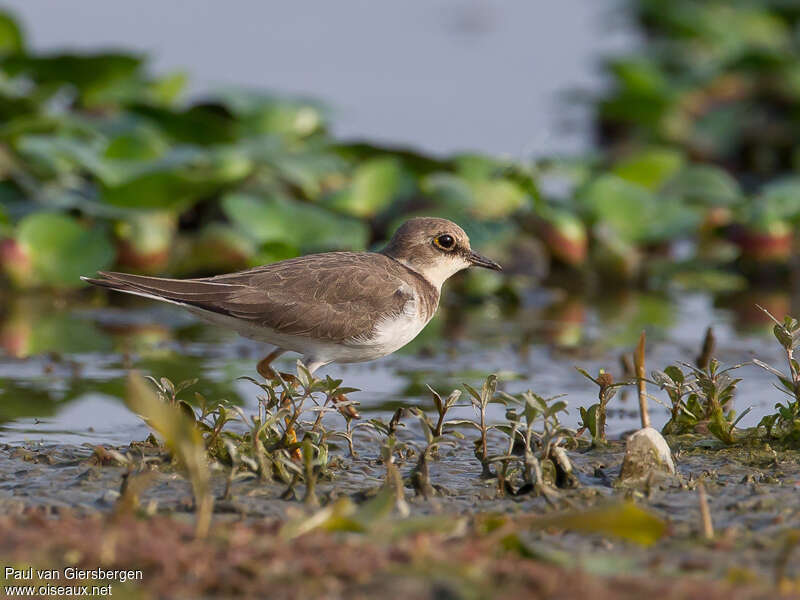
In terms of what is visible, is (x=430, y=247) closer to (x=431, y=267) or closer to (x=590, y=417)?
(x=431, y=267)

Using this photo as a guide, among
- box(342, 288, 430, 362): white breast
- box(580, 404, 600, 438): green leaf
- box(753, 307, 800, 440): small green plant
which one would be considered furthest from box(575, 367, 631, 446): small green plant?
box(342, 288, 430, 362): white breast

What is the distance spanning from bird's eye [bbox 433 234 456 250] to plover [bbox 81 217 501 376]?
1.46 feet

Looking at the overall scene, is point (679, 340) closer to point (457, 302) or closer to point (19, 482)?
point (457, 302)

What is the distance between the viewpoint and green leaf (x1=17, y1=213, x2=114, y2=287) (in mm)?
9203

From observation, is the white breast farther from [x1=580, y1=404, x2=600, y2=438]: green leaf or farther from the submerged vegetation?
[x1=580, y1=404, x2=600, y2=438]: green leaf

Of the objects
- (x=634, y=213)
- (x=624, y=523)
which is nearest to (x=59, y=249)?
(x=634, y=213)

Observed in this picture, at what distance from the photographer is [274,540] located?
3984 millimetres

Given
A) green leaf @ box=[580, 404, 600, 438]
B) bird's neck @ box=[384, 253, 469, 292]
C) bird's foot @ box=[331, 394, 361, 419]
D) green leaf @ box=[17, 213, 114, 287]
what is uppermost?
green leaf @ box=[17, 213, 114, 287]

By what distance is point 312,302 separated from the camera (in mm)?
6230

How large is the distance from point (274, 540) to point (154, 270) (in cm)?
591

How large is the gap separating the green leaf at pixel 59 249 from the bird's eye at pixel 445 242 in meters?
3.32

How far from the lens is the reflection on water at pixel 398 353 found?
684 centimetres

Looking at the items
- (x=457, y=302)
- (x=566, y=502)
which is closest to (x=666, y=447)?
(x=566, y=502)

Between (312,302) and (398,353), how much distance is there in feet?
7.30
